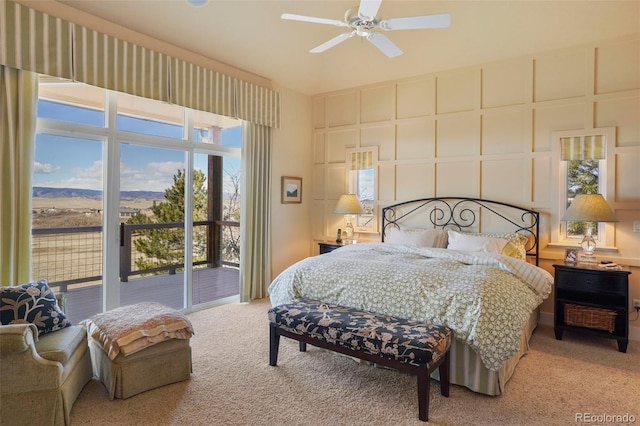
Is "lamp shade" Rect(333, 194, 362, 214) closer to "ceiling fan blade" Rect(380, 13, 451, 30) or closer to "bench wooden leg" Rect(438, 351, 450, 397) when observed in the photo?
"ceiling fan blade" Rect(380, 13, 451, 30)

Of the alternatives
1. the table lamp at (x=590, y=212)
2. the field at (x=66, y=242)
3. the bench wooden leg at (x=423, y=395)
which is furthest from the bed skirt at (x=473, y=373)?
the field at (x=66, y=242)

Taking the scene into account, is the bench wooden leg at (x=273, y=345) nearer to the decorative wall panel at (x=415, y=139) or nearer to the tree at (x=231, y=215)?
the tree at (x=231, y=215)

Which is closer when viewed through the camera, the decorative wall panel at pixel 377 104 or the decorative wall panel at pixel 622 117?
the decorative wall panel at pixel 622 117

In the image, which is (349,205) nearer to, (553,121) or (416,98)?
(416,98)

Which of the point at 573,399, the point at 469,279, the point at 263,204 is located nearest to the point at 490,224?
the point at 469,279

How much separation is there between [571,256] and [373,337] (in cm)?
268

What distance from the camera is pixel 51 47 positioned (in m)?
3.18

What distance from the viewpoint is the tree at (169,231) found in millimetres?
4176

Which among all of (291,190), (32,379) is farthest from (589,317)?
(32,379)

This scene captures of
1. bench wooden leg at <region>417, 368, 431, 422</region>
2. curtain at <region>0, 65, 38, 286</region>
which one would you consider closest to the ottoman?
curtain at <region>0, 65, 38, 286</region>

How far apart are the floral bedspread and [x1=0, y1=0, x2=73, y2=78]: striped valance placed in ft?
9.14

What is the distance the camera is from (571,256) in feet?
12.6

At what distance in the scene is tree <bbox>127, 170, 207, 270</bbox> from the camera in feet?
13.7

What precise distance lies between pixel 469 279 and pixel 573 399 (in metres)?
1.03
